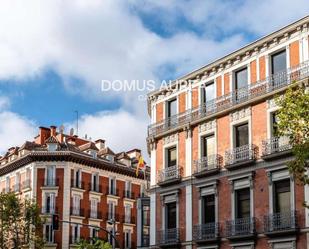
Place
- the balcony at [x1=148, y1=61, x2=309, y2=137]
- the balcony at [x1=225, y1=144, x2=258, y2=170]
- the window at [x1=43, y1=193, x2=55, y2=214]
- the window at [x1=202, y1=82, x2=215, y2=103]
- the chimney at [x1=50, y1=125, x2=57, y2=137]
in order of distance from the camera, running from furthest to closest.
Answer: the chimney at [x1=50, y1=125, x2=57, y2=137]
the window at [x1=43, y1=193, x2=55, y2=214]
the window at [x1=202, y1=82, x2=215, y2=103]
the balcony at [x1=225, y1=144, x2=258, y2=170]
the balcony at [x1=148, y1=61, x2=309, y2=137]

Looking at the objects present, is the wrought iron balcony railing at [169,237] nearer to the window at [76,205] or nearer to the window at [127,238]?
the window at [76,205]

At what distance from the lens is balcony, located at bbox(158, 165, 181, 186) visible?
38.8m

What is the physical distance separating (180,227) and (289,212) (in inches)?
323

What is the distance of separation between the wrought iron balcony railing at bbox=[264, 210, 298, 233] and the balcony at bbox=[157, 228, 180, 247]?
6.75 m

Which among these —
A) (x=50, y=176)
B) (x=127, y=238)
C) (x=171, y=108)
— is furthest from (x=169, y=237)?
(x=127, y=238)

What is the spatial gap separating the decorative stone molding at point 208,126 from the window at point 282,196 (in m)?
6.03

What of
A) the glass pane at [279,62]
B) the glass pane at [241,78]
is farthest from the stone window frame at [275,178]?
the glass pane at [241,78]

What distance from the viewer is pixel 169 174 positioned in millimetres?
39469

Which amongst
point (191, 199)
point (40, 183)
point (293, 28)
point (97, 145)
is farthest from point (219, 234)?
point (97, 145)

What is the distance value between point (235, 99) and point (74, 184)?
37124 millimetres

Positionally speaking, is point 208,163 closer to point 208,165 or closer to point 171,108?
point 208,165

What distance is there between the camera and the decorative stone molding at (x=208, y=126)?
37.4 metres

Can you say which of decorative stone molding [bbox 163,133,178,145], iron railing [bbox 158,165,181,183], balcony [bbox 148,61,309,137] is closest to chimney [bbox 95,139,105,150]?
balcony [bbox 148,61,309,137]

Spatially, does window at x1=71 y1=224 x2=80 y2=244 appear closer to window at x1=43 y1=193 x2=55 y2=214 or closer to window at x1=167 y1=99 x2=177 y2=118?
window at x1=43 y1=193 x2=55 y2=214
